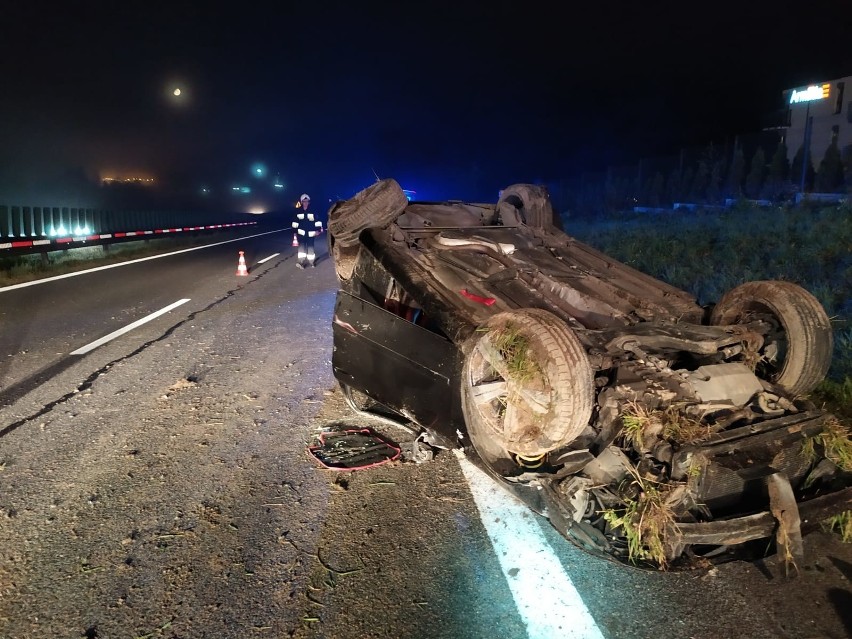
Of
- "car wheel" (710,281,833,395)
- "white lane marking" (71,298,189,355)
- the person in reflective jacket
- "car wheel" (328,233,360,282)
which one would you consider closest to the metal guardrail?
the person in reflective jacket

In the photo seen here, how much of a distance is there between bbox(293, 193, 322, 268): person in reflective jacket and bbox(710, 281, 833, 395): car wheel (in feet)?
37.0

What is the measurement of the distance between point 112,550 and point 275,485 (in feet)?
3.04

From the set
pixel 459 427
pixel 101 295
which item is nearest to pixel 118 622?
pixel 459 427

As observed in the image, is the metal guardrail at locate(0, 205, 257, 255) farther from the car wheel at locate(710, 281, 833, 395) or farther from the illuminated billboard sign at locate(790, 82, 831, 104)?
the illuminated billboard sign at locate(790, 82, 831, 104)

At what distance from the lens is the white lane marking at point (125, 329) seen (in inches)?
257

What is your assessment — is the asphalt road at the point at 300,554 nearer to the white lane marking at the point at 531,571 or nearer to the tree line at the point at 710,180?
the white lane marking at the point at 531,571

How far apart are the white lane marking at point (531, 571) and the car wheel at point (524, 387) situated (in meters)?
0.42

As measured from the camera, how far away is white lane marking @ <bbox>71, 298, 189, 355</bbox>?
6539mm

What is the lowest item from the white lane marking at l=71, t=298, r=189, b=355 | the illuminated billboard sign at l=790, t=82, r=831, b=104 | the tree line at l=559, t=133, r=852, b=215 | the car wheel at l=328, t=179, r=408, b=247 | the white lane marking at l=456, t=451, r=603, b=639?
the white lane marking at l=456, t=451, r=603, b=639

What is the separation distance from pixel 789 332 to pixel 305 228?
38.6 ft

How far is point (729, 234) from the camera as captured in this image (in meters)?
11.8

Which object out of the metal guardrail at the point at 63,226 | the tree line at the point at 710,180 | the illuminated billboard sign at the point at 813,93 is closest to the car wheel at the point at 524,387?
the metal guardrail at the point at 63,226

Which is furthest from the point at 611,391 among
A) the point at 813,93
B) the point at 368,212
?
the point at 813,93

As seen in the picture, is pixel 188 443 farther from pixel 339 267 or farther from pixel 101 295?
pixel 101 295
